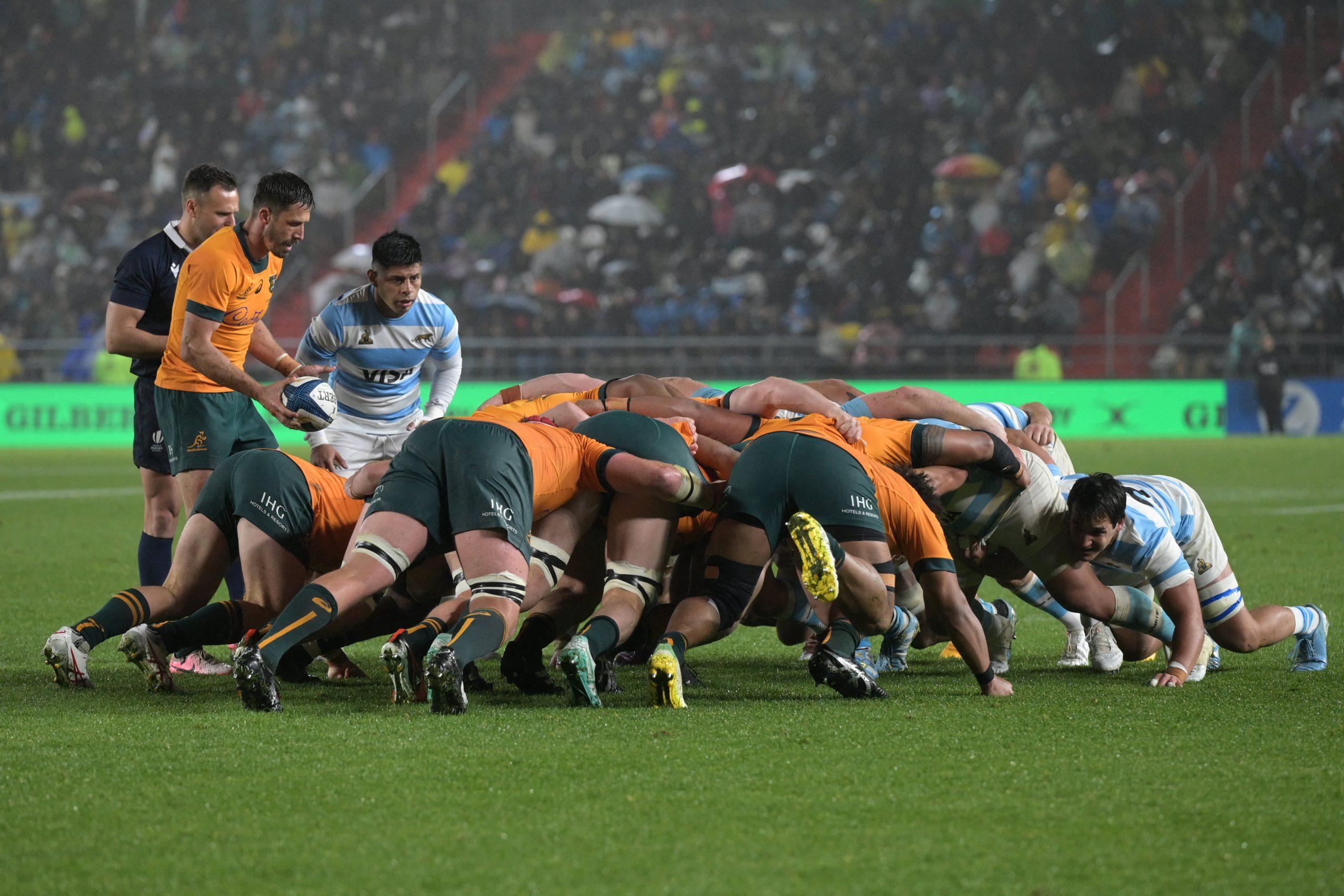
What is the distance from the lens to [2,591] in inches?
312

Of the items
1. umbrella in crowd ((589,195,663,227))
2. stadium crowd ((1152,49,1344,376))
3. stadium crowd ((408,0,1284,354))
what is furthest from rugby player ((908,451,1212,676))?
umbrella in crowd ((589,195,663,227))

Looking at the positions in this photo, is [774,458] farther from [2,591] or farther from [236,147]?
[236,147]

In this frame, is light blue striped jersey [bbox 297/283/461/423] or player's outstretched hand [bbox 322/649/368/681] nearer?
player's outstretched hand [bbox 322/649/368/681]

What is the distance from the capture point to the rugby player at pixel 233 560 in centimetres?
520

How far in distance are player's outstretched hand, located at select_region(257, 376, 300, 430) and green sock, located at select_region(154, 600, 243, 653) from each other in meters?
0.73

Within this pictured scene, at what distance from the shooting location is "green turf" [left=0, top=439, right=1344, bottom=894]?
9.66 feet

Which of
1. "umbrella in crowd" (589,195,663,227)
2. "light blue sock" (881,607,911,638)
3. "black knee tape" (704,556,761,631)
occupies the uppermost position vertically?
"umbrella in crowd" (589,195,663,227)

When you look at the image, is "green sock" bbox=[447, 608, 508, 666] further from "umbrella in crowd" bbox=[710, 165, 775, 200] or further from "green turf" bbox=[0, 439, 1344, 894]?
"umbrella in crowd" bbox=[710, 165, 775, 200]

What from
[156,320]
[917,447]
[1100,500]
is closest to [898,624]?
[917,447]

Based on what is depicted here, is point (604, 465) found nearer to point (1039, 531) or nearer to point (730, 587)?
point (730, 587)

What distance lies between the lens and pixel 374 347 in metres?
6.71

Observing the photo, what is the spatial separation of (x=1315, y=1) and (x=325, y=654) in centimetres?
2343

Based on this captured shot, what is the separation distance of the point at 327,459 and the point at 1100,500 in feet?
10.7

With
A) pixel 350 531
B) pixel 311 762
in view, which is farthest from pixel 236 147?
pixel 311 762
